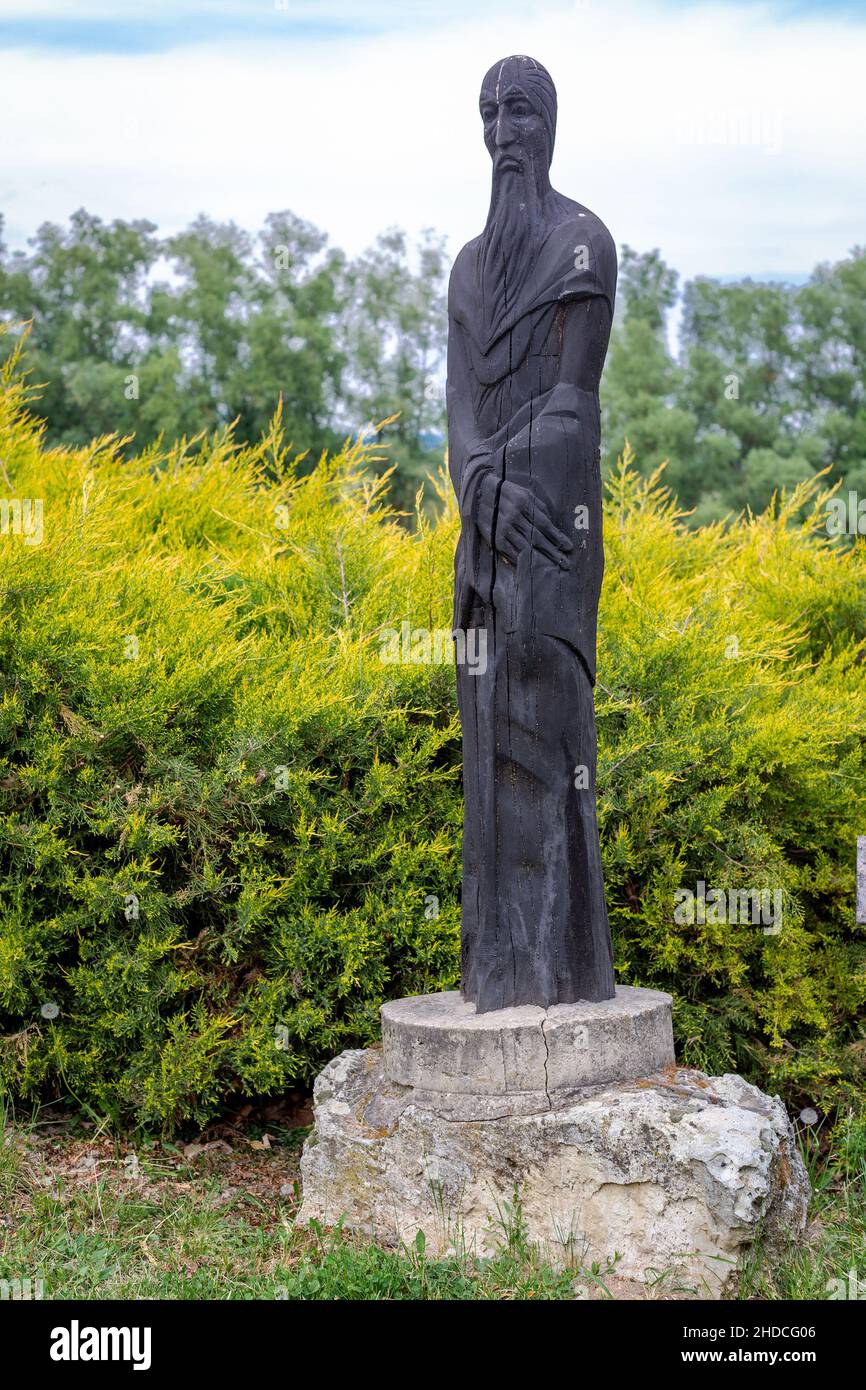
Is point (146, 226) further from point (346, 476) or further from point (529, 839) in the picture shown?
point (529, 839)

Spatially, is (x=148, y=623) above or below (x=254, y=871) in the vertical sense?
above

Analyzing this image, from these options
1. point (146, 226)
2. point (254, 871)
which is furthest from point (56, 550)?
point (146, 226)

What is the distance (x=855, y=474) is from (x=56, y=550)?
47.5ft

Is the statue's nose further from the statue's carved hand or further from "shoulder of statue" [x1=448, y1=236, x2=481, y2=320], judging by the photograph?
the statue's carved hand

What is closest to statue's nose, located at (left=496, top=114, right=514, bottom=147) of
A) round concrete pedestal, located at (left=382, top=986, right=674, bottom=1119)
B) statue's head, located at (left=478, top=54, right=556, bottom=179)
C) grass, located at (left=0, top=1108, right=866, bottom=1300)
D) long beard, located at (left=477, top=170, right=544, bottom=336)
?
statue's head, located at (left=478, top=54, right=556, bottom=179)

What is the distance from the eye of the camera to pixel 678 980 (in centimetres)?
629

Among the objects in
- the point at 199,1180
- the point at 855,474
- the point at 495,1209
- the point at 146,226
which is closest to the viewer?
the point at 495,1209

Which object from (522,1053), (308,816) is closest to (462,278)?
(308,816)

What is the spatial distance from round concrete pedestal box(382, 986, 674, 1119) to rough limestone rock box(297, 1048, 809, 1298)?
0.04 metres

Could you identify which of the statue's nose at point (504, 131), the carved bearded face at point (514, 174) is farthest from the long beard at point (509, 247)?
the statue's nose at point (504, 131)

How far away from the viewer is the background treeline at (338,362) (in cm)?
1922

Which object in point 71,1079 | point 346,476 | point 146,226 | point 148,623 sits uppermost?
point 146,226

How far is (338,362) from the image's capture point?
70.1ft

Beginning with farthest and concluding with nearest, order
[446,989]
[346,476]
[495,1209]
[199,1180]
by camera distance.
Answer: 1. [346,476]
2. [446,989]
3. [199,1180]
4. [495,1209]
